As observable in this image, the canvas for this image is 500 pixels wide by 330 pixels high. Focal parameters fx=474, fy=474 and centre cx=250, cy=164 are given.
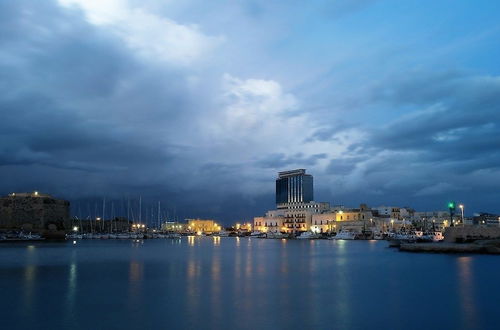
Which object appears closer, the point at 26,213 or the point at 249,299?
the point at 249,299

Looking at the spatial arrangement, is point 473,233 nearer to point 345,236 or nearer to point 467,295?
point 467,295

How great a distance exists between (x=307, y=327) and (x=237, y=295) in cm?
693

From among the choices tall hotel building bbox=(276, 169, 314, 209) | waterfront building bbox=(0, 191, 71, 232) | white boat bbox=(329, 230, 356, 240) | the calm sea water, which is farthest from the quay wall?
tall hotel building bbox=(276, 169, 314, 209)

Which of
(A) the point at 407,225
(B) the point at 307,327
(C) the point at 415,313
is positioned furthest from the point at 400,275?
(A) the point at 407,225

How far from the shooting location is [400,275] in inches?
1230

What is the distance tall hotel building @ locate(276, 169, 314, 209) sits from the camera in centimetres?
17962

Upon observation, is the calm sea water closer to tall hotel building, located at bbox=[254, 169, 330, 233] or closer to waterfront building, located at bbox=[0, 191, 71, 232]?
waterfront building, located at bbox=[0, 191, 71, 232]

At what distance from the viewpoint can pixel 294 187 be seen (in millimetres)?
185250

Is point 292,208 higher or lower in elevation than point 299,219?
higher

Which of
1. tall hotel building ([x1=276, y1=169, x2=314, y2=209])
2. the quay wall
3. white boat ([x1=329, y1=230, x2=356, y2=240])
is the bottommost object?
white boat ([x1=329, y1=230, x2=356, y2=240])

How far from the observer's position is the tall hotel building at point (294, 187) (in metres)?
180

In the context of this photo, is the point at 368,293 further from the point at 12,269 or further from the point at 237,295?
the point at 12,269

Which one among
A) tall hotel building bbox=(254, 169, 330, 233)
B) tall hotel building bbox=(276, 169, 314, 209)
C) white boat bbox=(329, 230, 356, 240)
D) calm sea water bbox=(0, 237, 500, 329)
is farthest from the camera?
tall hotel building bbox=(276, 169, 314, 209)

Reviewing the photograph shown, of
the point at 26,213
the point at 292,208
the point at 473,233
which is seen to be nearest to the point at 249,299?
the point at 473,233
